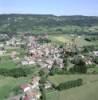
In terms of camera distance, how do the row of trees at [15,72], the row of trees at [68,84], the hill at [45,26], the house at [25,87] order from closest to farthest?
the house at [25,87] < the row of trees at [68,84] < the row of trees at [15,72] < the hill at [45,26]

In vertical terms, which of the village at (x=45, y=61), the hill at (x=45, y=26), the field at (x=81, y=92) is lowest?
the hill at (x=45, y=26)

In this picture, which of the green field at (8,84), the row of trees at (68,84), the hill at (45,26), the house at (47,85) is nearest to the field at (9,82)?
the green field at (8,84)

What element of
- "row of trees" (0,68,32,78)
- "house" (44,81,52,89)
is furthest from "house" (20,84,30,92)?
"row of trees" (0,68,32,78)

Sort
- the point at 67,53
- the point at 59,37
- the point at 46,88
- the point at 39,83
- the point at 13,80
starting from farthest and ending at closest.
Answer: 1. the point at 59,37
2. the point at 67,53
3. the point at 13,80
4. the point at 39,83
5. the point at 46,88

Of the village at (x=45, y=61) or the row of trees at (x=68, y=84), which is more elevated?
the row of trees at (x=68, y=84)

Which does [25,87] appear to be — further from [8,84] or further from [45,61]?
[45,61]

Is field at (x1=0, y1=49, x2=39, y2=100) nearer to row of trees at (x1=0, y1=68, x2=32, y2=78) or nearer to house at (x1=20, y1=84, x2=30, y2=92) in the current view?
row of trees at (x1=0, y1=68, x2=32, y2=78)

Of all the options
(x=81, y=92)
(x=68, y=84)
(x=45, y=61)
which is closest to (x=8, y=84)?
(x=68, y=84)

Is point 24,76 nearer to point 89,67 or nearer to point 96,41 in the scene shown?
point 89,67

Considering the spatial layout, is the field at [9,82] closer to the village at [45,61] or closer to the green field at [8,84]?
the green field at [8,84]

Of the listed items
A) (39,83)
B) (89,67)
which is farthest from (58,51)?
(39,83)

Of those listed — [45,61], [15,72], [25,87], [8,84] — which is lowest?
[45,61]
